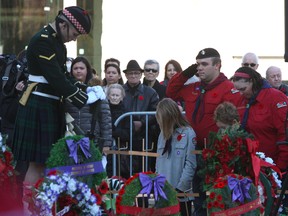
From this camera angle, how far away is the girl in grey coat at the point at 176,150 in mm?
8320

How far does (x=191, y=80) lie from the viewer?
918 cm

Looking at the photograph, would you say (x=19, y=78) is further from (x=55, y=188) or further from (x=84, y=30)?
(x=55, y=188)

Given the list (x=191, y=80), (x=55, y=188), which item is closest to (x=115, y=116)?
(x=191, y=80)

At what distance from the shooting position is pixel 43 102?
748cm

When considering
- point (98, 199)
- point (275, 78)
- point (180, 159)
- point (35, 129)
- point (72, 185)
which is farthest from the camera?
point (275, 78)

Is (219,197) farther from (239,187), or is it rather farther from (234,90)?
(234,90)

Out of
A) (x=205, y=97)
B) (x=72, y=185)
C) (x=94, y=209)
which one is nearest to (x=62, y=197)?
(x=72, y=185)

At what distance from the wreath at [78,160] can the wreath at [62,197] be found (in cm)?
30

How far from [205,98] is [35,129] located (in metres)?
1.85

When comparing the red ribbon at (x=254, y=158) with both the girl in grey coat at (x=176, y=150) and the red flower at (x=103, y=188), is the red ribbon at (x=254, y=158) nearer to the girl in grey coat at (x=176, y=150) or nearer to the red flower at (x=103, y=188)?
the girl in grey coat at (x=176, y=150)

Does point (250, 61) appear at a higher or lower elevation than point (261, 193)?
higher

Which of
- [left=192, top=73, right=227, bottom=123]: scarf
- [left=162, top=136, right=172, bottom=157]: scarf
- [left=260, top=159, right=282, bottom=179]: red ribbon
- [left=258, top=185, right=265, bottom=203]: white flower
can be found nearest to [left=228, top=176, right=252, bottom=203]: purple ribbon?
[left=258, top=185, right=265, bottom=203]: white flower

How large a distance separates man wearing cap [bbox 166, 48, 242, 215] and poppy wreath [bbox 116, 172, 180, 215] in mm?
1571

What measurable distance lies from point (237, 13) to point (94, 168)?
912 cm
